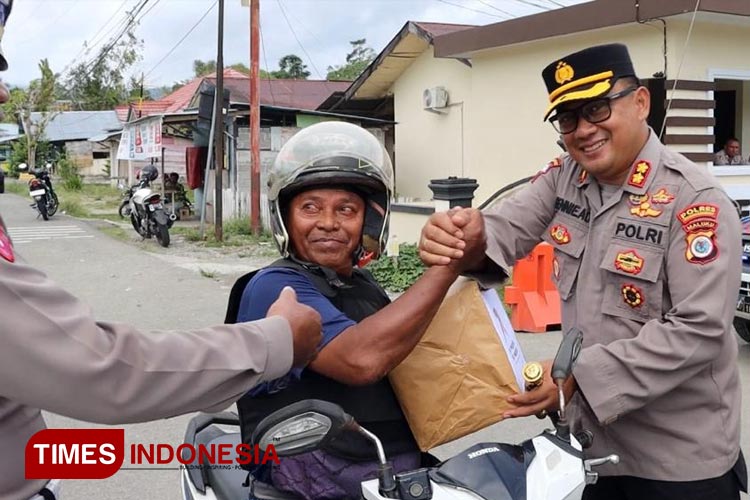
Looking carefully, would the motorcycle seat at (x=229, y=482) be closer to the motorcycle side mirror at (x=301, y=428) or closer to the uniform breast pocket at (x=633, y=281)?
the motorcycle side mirror at (x=301, y=428)

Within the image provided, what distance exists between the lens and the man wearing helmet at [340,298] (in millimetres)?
1763

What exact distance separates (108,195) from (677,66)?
25.4 m

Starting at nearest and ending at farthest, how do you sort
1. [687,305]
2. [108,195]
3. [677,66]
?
[687,305]
[677,66]
[108,195]

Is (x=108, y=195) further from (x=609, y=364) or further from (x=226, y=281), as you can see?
(x=609, y=364)

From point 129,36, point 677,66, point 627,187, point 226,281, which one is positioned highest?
point 129,36

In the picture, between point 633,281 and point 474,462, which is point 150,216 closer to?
point 633,281

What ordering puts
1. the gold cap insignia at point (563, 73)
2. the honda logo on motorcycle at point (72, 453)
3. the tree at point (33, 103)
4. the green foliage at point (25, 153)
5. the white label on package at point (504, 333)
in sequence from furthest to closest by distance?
the green foliage at point (25, 153), the tree at point (33, 103), the gold cap insignia at point (563, 73), the white label on package at point (504, 333), the honda logo on motorcycle at point (72, 453)

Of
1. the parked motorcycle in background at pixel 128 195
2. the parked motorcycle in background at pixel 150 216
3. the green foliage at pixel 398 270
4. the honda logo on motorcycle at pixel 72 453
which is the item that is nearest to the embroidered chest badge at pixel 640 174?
the honda logo on motorcycle at pixel 72 453

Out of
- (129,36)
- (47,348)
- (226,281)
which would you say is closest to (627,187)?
(47,348)

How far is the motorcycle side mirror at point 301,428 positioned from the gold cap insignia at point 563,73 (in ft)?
3.90

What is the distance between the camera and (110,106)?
56188 mm

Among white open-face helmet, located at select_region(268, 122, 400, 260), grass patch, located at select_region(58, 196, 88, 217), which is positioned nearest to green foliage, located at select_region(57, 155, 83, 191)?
grass patch, located at select_region(58, 196, 88, 217)

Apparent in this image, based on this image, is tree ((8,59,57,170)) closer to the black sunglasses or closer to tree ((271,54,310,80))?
tree ((271,54,310,80))

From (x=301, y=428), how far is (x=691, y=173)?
1.26 meters
